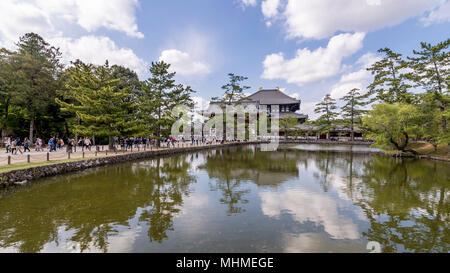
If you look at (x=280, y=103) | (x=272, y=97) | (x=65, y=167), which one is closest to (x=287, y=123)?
(x=280, y=103)

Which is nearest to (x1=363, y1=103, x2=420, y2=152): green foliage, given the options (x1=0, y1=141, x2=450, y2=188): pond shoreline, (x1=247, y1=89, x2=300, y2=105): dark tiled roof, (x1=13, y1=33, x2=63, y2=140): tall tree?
(x1=0, y1=141, x2=450, y2=188): pond shoreline

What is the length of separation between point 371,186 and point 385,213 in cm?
417

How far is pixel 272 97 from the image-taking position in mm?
60562

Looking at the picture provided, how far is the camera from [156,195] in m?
9.30

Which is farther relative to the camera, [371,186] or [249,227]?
[371,186]

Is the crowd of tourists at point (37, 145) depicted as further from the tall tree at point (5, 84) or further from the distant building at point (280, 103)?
the distant building at point (280, 103)

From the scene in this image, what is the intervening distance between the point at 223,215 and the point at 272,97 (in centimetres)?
5693

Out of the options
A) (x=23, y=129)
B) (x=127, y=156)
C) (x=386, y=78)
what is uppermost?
(x=386, y=78)

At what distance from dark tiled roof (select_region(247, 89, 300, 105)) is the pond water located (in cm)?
4758

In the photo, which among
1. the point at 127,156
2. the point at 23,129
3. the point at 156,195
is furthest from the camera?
the point at 23,129

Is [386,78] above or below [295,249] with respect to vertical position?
above

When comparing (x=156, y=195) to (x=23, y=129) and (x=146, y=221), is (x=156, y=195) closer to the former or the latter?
(x=146, y=221)

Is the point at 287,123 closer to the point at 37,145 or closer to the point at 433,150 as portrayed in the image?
the point at 433,150
